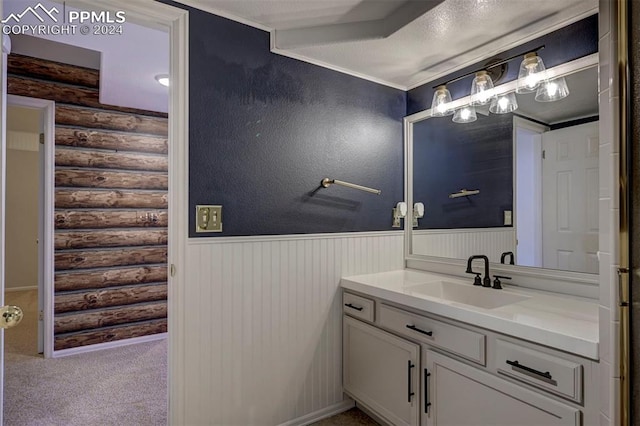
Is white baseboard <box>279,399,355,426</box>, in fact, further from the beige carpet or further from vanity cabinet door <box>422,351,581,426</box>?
the beige carpet

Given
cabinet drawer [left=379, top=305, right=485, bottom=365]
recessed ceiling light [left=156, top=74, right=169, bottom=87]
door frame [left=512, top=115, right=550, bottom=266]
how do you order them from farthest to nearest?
recessed ceiling light [left=156, top=74, right=169, bottom=87] → door frame [left=512, top=115, right=550, bottom=266] → cabinet drawer [left=379, top=305, right=485, bottom=365]

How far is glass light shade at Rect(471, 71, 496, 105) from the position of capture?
1981mm

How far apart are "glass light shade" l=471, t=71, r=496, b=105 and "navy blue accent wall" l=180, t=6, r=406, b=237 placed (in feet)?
1.95

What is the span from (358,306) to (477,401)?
0.79 meters

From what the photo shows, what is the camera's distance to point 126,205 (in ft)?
11.2

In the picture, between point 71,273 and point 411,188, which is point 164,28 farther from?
point 71,273

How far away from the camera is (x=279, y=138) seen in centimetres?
201

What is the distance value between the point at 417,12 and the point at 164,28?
1.22 meters

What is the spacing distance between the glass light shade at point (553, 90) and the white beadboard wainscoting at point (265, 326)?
4.12 ft

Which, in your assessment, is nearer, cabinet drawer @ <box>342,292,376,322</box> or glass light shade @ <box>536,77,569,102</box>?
glass light shade @ <box>536,77,569,102</box>

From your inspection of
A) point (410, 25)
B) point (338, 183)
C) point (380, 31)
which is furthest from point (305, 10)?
point (338, 183)

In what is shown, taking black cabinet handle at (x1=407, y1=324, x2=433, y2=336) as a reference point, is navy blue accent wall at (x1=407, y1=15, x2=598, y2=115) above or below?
above

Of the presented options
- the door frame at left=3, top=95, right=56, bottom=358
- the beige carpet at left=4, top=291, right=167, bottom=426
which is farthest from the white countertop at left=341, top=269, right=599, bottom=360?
the door frame at left=3, top=95, right=56, bottom=358

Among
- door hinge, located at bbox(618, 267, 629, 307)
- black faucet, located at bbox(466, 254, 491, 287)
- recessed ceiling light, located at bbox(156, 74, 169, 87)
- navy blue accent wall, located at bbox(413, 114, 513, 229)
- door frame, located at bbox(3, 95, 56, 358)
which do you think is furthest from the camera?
door frame, located at bbox(3, 95, 56, 358)
